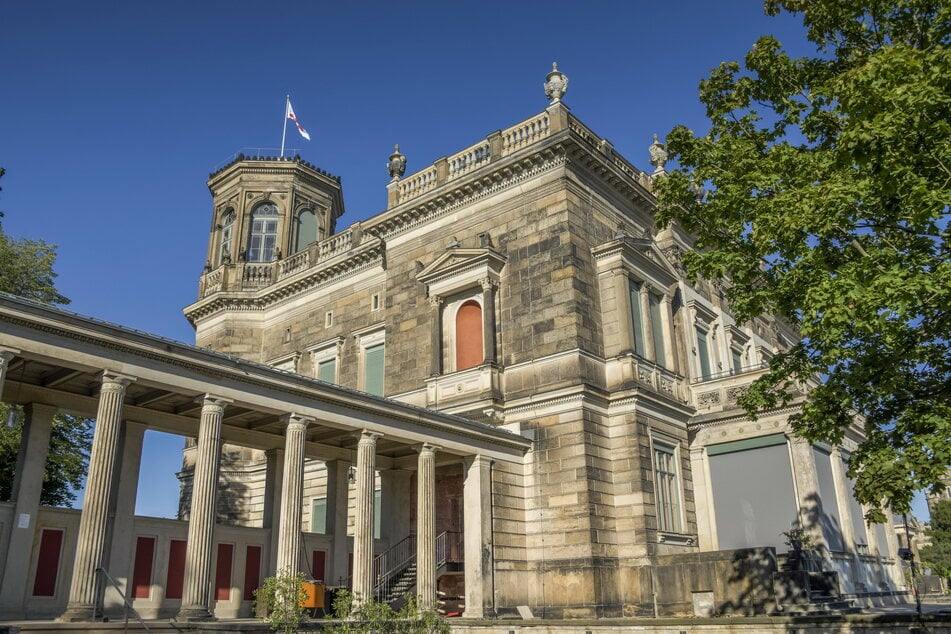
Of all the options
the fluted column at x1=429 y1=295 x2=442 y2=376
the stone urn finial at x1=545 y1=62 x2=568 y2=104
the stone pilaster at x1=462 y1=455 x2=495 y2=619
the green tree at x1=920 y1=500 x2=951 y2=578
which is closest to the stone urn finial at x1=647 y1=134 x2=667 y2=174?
the stone urn finial at x1=545 y1=62 x2=568 y2=104

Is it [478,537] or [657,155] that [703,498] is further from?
[657,155]

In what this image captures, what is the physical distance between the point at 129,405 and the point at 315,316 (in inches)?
626

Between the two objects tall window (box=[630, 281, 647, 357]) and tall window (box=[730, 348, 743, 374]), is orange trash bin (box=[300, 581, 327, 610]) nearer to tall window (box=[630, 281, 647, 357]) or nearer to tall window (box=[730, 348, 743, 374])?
tall window (box=[630, 281, 647, 357])

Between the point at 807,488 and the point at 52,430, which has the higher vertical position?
the point at 52,430

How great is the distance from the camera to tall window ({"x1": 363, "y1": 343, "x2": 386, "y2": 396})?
1157 inches

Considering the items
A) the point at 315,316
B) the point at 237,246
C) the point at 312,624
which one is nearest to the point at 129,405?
the point at 312,624

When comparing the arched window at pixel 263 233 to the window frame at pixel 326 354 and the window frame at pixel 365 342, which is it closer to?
the window frame at pixel 326 354

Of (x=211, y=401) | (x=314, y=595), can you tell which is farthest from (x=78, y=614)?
(x=314, y=595)

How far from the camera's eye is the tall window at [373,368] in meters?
29.4

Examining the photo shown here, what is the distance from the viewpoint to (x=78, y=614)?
12.7 m

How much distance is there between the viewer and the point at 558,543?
70.0 ft

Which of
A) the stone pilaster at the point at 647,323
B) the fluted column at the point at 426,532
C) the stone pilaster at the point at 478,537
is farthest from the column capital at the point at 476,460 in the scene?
the stone pilaster at the point at 647,323

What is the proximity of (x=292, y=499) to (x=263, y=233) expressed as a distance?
22648 mm

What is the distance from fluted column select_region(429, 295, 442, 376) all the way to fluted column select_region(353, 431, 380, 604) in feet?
20.8
